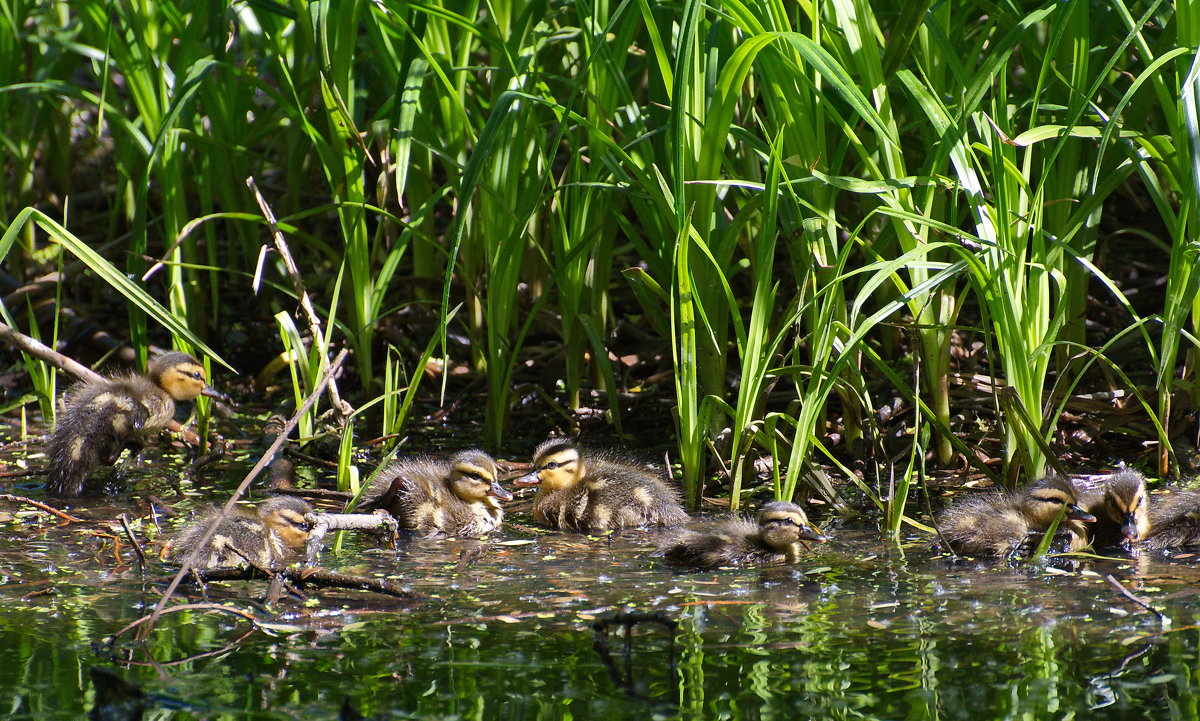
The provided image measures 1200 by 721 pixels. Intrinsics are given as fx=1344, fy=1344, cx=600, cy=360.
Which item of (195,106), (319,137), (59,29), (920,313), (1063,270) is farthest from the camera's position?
(59,29)

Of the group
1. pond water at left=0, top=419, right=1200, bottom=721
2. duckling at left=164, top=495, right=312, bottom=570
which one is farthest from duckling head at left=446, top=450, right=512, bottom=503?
duckling at left=164, top=495, right=312, bottom=570

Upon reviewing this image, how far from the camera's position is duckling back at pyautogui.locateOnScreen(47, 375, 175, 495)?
425 centimetres

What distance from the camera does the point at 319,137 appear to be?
4512 mm

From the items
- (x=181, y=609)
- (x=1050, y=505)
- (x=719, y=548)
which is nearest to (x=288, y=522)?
(x=181, y=609)

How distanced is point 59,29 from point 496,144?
310 cm

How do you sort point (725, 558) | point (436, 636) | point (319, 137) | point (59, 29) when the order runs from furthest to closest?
point (59, 29) < point (319, 137) < point (725, 558) < point (436, 636)

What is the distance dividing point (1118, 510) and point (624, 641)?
1.49 metres

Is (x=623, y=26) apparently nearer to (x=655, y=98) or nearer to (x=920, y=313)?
(x=655, y=98)

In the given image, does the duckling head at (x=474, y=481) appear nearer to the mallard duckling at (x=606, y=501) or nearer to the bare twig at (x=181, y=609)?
the mallard duckling at (x=606, y=501)

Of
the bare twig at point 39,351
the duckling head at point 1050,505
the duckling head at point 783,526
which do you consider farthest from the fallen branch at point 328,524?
the duckling head at point 1050,505

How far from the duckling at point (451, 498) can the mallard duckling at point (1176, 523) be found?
1774 millimetres

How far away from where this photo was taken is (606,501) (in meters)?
3.95

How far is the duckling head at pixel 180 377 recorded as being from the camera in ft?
15.1

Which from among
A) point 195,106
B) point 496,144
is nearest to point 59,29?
point 195,106
